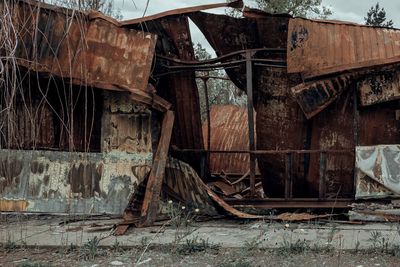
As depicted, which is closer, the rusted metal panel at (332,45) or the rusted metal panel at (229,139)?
the rusted metal panel at (332,45)

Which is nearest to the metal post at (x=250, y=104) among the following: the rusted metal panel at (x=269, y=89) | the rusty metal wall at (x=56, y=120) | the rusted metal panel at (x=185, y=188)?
the rusted metal panel at (x=269, y=89)

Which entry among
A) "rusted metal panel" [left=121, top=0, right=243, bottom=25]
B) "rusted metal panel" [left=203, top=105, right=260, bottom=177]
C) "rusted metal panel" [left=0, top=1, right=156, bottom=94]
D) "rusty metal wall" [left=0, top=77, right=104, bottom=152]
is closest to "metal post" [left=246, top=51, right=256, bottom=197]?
"rusted metal panel" [left=121, top=0, right=243, bottom=25]

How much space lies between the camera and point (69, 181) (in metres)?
7.32

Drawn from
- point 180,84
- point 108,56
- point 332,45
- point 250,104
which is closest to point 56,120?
point 108,56

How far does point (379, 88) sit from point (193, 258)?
3796 mm

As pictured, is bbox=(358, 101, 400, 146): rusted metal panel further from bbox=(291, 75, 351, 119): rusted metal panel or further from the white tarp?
bbox=(291, 75, 351, 119): rusted metal panel

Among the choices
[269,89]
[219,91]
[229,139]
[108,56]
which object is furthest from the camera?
[219,91]

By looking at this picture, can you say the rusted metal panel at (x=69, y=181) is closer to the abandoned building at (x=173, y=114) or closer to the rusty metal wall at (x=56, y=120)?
the abandoned building at (x=173, y=114)

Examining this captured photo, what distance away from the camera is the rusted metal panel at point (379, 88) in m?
6.98

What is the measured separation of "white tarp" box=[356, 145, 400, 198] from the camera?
6988 mm

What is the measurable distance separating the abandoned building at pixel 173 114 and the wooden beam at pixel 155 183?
0.02 metres

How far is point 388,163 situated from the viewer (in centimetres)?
702

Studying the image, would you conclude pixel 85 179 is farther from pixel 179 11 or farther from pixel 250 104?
pixel 179 11

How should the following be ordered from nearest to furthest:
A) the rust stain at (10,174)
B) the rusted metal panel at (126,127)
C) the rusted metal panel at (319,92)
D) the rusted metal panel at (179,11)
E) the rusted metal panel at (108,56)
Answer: the rusted metal panel at (108,56), the rusted metal panel at (179,11), the rusted metal panel at (319,92), the rust stain at (10,174), the rusted metal panel at (126,127)
